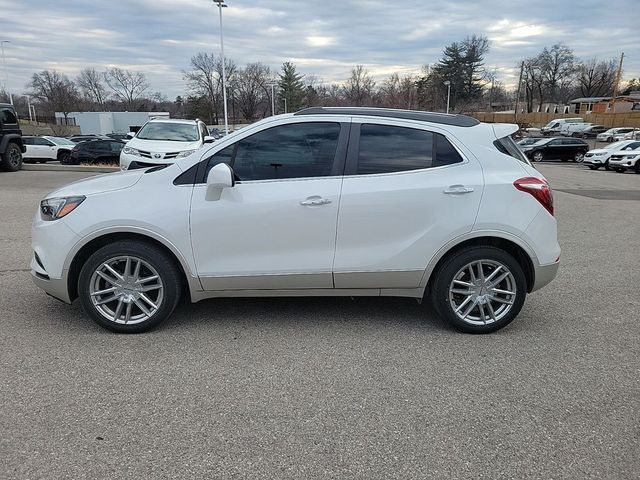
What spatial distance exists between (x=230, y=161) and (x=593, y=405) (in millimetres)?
3107

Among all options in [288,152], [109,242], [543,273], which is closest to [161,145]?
[109,242]

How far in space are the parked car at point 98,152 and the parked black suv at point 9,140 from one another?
5563mm

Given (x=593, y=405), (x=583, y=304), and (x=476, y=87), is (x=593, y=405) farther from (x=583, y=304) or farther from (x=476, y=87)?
(x=476, y=87)

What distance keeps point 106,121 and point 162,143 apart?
199 feet

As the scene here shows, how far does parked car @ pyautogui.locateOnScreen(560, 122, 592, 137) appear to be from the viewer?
178ft

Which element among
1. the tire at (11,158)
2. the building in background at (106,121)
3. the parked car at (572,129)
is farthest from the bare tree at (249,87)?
the tire at (11,158)

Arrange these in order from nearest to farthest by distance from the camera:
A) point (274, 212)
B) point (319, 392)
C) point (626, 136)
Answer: point (319, 392)
point (274, 212)
point (626, 136)

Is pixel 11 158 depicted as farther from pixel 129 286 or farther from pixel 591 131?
pixel 591 131

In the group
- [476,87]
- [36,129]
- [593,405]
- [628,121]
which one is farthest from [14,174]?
[476,87]

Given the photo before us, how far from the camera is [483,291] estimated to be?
3996 millimetres

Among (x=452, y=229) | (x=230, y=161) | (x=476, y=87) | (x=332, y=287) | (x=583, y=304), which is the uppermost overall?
(x=476, y=87)

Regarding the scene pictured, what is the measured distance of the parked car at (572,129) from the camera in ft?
178

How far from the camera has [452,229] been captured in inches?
151

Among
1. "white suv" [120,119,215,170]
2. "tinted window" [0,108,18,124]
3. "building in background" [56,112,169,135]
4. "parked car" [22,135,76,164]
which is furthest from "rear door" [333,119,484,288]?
"building in background" [56,112,169,135]
